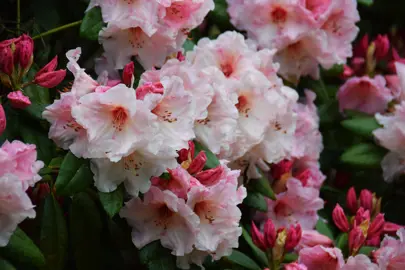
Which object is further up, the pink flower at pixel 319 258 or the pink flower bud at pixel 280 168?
the pink flower at pixel 319 258

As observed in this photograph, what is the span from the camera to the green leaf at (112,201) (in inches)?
61.2

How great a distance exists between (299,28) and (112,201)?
0.80m

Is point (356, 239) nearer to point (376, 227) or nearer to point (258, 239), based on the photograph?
point (376, 227)

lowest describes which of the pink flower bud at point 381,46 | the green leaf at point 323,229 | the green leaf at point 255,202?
the green leaf at point 323,229

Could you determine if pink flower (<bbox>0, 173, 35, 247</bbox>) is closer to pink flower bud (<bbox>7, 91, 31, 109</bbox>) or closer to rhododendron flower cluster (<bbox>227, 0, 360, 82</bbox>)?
pink flower bud (<bbox>7, 91, 31, 109</bbox>)

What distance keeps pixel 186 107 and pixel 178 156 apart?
0.11m

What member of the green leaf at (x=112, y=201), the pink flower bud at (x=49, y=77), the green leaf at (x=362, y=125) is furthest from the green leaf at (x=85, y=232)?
the green leaf at (x=362, y=125)

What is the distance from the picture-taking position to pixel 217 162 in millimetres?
1744

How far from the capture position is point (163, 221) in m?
1.69

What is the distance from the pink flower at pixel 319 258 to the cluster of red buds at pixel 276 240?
0.03 meters

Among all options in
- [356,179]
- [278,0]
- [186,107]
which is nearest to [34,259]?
[186,107]

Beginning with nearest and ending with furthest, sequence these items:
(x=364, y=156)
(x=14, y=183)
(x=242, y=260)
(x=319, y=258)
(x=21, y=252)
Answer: (x=14, y=183), (x=21, y=252), (x=319, y=258), (x=242, y=260), (x=364, y=156)

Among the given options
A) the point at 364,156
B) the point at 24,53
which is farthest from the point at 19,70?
the point at 364,156

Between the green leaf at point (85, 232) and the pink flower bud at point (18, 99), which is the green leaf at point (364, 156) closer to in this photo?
the green leaf at point (85, 232)
